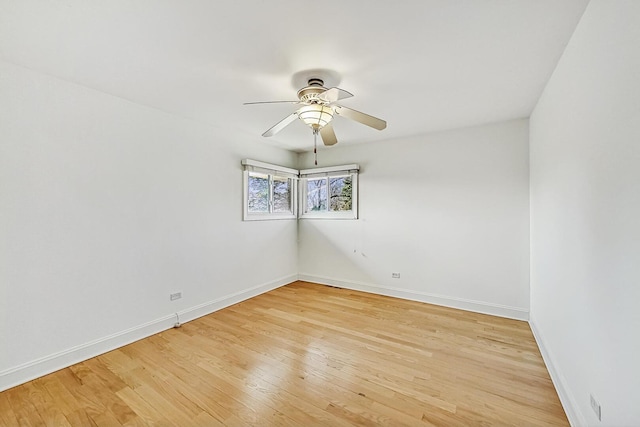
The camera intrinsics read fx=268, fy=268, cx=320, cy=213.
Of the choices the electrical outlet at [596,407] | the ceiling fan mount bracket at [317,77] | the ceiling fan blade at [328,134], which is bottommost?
the electrical outlet at [596,407]

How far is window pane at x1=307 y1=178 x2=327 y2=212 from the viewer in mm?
4734

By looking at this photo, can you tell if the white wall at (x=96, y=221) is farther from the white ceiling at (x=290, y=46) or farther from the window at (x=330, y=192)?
the window at (x=330, y=192)

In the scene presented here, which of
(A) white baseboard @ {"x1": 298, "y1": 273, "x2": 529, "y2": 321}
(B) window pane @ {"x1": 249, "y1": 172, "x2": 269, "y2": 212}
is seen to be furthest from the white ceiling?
(A) white baseboard @ {"x1": 298, "y1": 273, "x2": 529, "y2": 321}

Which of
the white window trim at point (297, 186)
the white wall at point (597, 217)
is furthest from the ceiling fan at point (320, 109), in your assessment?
the white window trim at point (297, 186)

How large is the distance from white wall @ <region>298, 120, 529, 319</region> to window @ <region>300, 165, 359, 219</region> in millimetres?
149

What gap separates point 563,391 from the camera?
1.76 metres

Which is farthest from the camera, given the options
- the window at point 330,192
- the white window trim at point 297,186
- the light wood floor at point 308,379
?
the window at point 330,192

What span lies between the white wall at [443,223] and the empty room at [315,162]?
0.03m

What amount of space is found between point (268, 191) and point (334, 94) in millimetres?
2642

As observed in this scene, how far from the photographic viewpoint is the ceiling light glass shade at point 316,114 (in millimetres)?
2193

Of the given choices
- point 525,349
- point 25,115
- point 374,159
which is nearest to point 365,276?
point 374,159

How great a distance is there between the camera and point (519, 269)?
3.17m

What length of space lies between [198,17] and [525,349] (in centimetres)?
361

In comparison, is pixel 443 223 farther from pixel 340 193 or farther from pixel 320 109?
pixel 320 109
